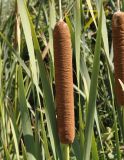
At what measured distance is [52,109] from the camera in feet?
3.33

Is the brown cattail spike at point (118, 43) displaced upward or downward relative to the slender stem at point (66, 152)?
upward

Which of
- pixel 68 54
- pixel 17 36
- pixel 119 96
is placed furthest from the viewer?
pixel 17 36

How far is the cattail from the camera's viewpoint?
922 millimetres

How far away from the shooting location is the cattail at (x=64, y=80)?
92cm

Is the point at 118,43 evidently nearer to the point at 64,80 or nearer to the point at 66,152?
the point at 64,80

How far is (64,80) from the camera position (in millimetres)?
942

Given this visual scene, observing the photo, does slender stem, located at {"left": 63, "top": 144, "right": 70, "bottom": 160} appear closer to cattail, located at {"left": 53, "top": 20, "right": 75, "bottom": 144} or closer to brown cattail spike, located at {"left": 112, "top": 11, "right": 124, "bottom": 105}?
cattail, located at {"left": 53, "top": 20, "right": 75, "bottom": 144}

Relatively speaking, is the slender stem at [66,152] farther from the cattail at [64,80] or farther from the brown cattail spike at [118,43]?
the brown cattail spike at [118,43]

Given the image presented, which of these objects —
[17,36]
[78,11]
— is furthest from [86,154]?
[17,36]

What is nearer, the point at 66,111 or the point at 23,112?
the point at 66,111

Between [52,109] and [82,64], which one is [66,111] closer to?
[52,109]

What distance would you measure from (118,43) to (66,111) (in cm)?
19

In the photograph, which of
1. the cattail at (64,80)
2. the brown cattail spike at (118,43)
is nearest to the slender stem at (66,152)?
the cattail at (64,80)

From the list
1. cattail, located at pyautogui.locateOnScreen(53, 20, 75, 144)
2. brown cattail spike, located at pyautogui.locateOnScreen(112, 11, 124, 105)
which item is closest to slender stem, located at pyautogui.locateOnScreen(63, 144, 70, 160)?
cattail, located at pyautogui.locateOnScreen(53, 20, 75, 144)
